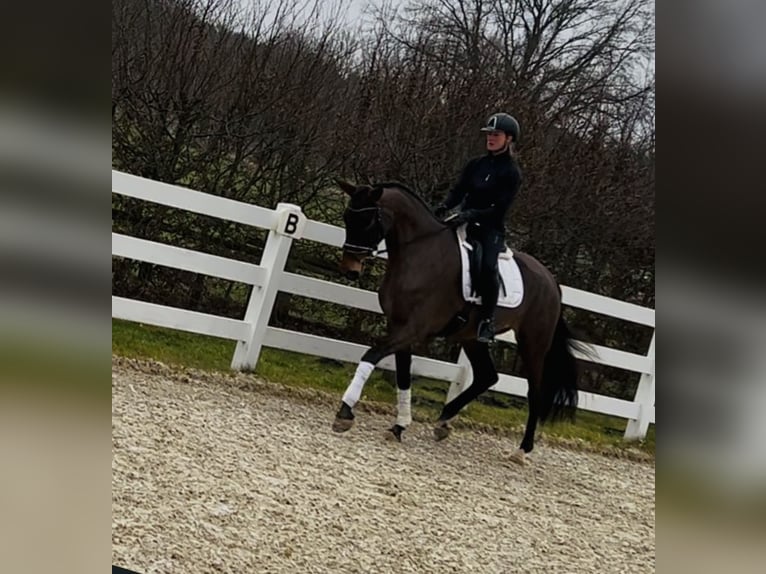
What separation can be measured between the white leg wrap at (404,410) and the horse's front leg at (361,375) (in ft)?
0.36

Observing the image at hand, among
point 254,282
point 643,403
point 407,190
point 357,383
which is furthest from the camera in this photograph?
point 254,282

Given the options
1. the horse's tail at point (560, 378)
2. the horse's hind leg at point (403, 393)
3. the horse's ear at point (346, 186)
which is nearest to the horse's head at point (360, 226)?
the horse's ear at point (346, 186)

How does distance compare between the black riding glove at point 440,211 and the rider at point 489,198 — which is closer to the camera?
the rider at point 489,198

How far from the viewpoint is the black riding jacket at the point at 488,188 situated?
74.2 inches

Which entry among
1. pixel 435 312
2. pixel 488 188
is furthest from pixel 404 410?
pixel 488 188

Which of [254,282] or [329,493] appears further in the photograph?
[254,282]

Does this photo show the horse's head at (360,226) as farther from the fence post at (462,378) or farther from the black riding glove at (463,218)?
the fence post at (462,378)

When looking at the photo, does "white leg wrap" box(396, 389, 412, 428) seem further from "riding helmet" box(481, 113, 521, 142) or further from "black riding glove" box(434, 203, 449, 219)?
"riding helmet" box(481, 113, 521, 142)

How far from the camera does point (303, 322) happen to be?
7.74 ft

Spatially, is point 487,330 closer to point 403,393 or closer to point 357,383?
point 403,393

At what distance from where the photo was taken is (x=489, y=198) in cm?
193

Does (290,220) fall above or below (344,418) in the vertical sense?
above

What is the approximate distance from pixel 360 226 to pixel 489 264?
0.39 meters
